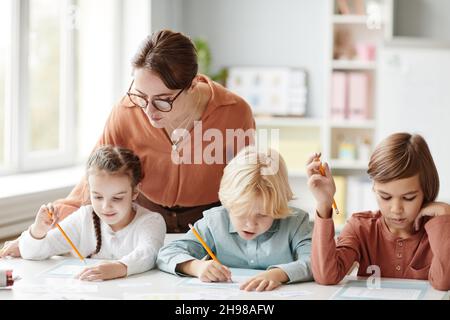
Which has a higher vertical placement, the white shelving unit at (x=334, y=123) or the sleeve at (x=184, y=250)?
the white shelving unit at (x=334, y=123)

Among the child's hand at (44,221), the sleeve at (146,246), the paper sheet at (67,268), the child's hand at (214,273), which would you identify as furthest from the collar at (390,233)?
the child's hand at (44,221)

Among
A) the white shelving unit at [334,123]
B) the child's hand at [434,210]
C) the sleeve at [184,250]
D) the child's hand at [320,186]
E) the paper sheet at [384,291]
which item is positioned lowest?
the paper sheet at [384,291]

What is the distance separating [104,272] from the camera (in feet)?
6.15

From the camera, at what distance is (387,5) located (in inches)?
171

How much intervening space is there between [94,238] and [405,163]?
818 millimetres

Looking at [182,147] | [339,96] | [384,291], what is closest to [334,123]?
[339,96]

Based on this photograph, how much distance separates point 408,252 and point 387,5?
2698 millimetres

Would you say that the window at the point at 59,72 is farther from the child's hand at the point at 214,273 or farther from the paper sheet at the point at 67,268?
the child's hand at the point at 214,273

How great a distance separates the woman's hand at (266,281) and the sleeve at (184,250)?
0.19m

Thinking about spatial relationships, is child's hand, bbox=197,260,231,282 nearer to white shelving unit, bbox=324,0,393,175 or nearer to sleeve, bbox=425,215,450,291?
sleeve, bbox=425,215,450,291

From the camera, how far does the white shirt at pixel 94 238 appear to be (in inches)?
81.6

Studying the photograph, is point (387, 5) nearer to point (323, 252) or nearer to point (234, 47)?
point (234, 47)

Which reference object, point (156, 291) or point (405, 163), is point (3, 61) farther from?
point (405, 163)

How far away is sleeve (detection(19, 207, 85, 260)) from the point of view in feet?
6.92
